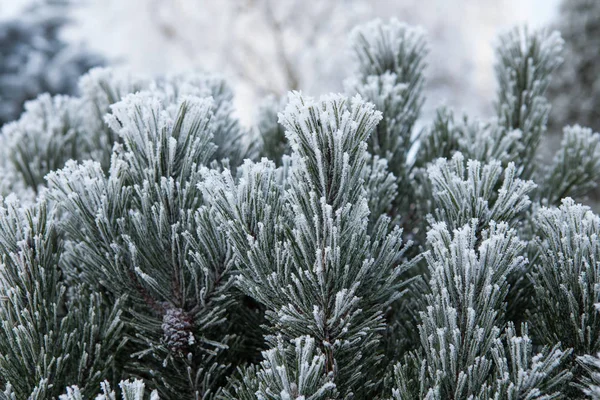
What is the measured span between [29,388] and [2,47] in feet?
15.4

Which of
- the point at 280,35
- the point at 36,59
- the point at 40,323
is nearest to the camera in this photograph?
the point at 40,323

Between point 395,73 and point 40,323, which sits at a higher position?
point 395,73

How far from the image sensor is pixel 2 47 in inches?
188

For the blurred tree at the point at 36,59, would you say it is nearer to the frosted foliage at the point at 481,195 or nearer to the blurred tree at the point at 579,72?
the frosted foliage at the point at 481,195

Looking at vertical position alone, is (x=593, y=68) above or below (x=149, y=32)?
below

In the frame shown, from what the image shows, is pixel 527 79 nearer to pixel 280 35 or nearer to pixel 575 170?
pixel 575 170

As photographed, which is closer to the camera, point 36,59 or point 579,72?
point 36,59

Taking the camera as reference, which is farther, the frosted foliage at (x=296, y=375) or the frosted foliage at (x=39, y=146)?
the frosted foliage at (x=39, y=146)

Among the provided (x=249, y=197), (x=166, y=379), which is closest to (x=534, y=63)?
(x=249, y=197)

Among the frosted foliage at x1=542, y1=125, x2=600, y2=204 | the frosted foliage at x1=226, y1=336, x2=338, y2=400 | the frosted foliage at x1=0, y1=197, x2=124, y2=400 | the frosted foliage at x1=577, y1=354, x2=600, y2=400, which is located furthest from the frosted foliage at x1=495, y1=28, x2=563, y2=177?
the frosted foliage at x1=0, y1=197, x2=124, y2=400

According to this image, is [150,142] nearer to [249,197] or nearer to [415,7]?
[249,197]

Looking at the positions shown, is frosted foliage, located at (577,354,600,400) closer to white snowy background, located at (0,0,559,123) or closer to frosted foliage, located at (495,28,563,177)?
frosted foliage, located at (495,28,563,177)

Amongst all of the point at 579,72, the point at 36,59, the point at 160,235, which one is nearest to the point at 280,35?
the point at 579,72

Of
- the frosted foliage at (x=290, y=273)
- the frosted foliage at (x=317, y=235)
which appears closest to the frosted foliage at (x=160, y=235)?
the frosted foliage at (x=290, y=273)
